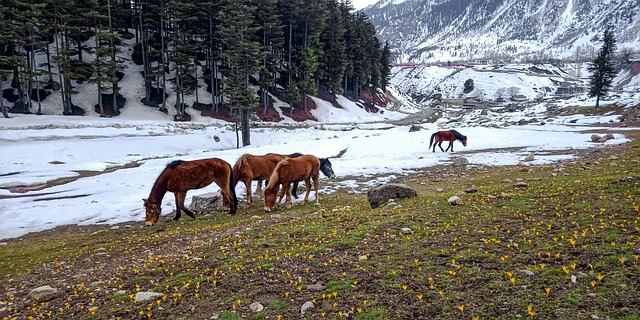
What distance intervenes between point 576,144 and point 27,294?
3926 cm

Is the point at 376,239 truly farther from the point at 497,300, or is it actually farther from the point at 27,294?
the point at 27,294

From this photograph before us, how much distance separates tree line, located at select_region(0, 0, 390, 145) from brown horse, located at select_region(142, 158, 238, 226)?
28138mm

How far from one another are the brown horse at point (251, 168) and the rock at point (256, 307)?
37.8ft

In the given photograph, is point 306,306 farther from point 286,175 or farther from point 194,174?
point 194,174

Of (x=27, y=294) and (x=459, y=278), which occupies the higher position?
(x=459, y=278)

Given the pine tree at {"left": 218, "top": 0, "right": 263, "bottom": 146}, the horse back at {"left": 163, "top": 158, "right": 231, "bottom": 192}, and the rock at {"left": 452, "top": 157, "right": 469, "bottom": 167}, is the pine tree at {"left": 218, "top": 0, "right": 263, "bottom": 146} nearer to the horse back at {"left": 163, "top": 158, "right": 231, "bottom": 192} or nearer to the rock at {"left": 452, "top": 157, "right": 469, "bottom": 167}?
the rock at {"left": 452, "top": 157, "right": 469, "bottom": 167}

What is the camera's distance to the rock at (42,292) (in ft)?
24.1

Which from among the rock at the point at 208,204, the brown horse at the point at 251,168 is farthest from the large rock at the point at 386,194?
the rock at the point at 208,204

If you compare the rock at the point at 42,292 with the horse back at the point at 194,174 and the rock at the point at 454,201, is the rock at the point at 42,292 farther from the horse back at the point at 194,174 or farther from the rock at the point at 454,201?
the rock at the point at 454,201

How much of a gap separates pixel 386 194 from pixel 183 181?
8226 mm

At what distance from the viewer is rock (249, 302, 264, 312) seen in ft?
18.7

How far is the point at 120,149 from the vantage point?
38.5 meters

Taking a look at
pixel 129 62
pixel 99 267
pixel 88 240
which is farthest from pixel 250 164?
pixel 129 62

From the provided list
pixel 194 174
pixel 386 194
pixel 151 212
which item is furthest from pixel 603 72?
pixel 151 212
